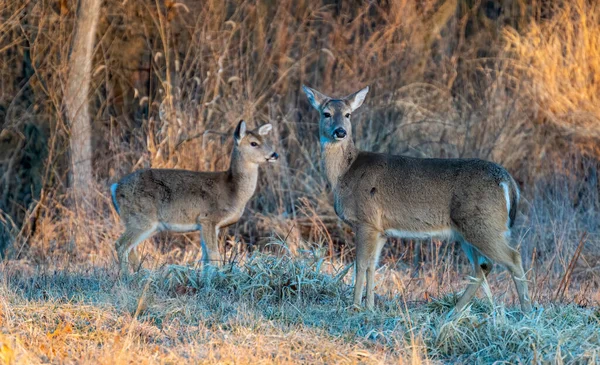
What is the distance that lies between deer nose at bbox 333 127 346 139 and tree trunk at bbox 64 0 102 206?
17.1ft

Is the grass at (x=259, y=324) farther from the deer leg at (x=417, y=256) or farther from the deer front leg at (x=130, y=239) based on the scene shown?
the deer leg at (x=417, y=256)

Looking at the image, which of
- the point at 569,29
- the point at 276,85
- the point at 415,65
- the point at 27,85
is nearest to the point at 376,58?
the point at 415,65

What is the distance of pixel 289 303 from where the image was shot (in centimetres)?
720

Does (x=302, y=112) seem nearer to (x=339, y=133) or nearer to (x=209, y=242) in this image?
(x=209, y=242)

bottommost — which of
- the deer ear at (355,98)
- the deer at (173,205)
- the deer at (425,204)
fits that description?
the deer at (173,205)

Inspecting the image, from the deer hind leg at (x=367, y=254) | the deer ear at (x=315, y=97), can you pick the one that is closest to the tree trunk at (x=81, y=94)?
the deer ear at (x=315, y=97)

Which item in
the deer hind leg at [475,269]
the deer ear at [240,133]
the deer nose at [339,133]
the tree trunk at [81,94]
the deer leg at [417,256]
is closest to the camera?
the deer hind leg at [475,269]

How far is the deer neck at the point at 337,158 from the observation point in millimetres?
8016

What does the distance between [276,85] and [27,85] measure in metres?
3.82

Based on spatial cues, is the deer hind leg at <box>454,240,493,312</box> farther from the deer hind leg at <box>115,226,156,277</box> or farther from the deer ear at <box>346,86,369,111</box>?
the deer hind leg at <box>115,226,156,277</box>

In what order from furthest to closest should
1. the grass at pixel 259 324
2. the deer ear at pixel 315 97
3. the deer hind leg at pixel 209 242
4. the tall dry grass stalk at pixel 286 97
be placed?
the tall dry grass stalk at pixel 286 97 < the deer hind leg at pixel 209 242 < the deer ear at pixel 315 97 < the grass at pixel 259 324

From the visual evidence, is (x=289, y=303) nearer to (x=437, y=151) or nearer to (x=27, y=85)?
(x=437, y=151)

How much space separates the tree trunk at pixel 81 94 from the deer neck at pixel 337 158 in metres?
5.07

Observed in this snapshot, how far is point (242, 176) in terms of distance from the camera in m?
10.5
